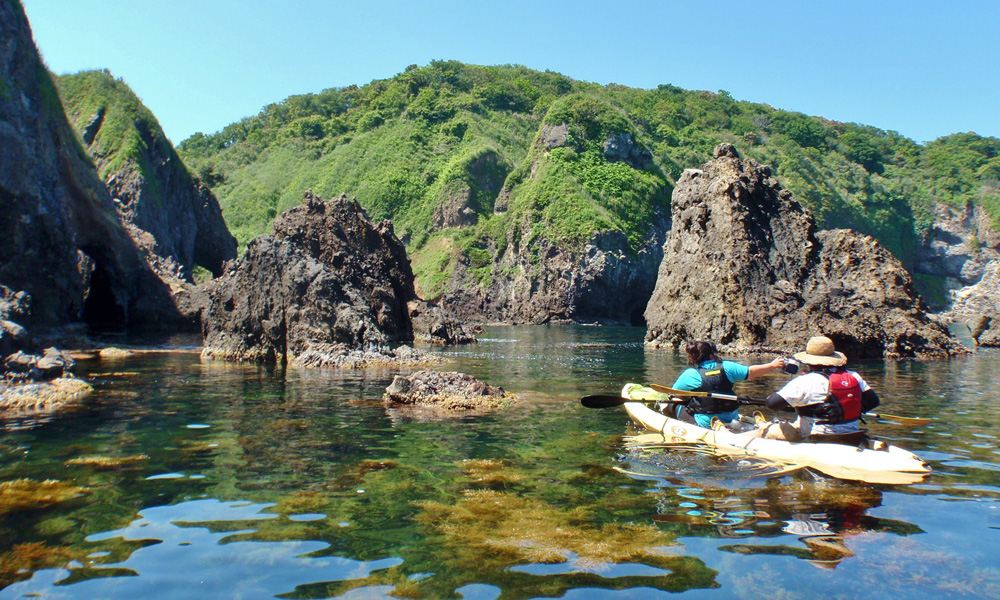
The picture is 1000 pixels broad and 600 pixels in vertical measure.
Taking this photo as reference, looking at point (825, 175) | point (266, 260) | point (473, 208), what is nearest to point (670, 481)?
point (266, 260)

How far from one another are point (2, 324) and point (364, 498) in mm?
13360

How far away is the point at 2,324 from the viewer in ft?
→ 54.6

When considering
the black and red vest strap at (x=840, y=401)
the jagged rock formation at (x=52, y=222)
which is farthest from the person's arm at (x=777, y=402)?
the jagged rock formation at (x=52, y=222)

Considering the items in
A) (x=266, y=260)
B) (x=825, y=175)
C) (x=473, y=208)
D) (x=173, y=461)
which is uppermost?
(x=825, y=175)

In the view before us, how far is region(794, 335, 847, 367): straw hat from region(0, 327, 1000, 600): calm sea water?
1524 mm

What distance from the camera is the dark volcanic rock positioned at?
50.4 ft

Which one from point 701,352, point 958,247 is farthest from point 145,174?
point 958,247

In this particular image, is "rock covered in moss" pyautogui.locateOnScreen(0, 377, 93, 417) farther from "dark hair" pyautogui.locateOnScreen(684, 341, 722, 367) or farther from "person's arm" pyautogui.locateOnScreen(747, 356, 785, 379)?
"person's arm" pyautogui.locateOnScreen(747, 356, 785, 379)

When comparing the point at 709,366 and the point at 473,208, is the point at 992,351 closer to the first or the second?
the point at 709,366

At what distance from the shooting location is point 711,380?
1170 centimetres

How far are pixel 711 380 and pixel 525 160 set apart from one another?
86.5m

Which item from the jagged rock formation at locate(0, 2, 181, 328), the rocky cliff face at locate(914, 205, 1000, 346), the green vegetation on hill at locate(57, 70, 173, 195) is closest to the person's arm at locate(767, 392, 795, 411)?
the jagged rock formation at locate(0, 2, 181, 328)

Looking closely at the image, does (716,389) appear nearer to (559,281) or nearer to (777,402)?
(777,402)

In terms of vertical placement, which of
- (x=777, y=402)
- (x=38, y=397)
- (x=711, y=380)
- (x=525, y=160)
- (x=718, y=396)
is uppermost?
(x=525, y=160)
